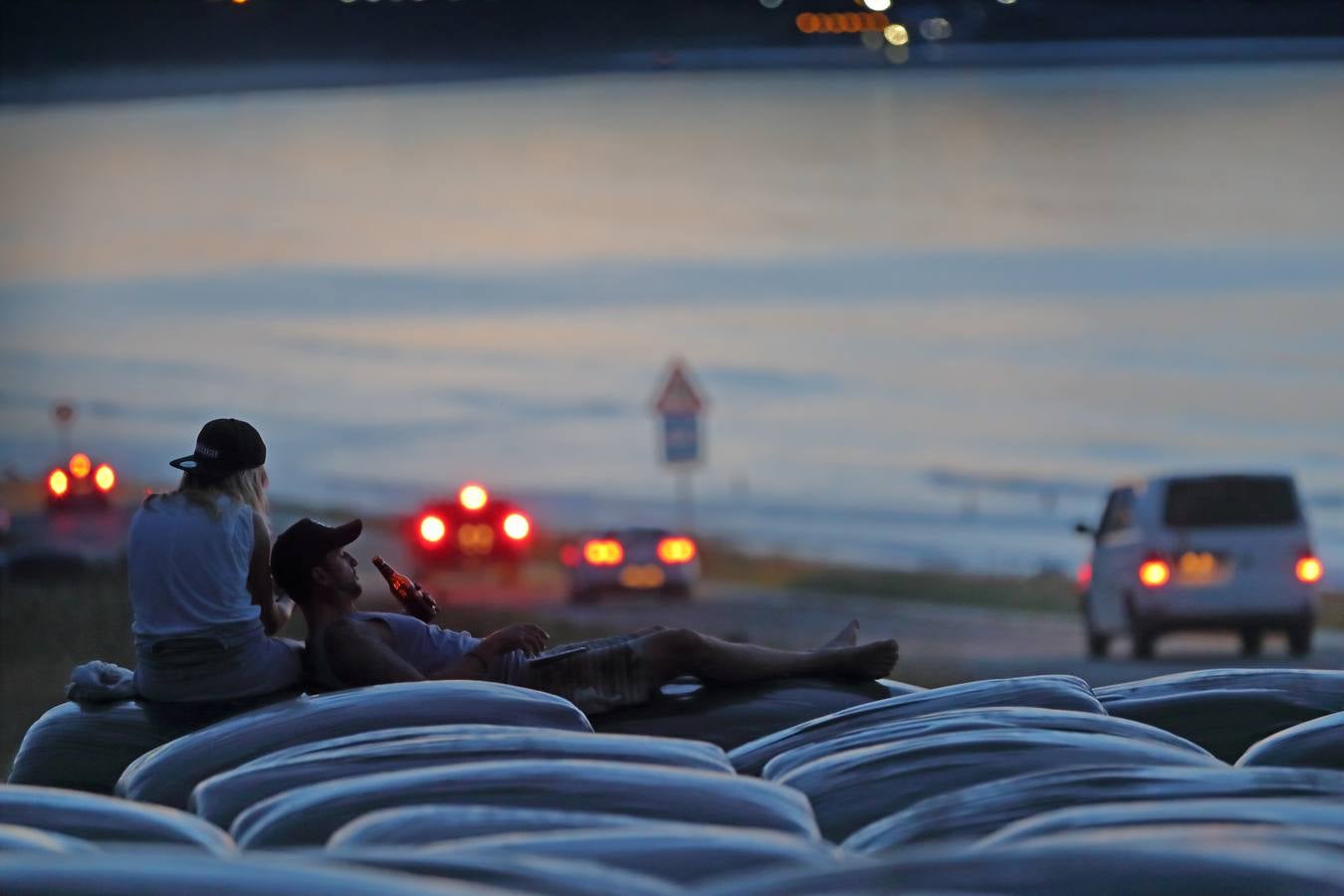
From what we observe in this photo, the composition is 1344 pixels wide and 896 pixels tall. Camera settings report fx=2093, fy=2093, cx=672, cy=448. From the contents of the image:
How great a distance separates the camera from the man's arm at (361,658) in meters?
5.78

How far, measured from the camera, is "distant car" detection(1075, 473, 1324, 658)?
16.8m

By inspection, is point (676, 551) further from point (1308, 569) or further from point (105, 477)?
point (1308, 569)

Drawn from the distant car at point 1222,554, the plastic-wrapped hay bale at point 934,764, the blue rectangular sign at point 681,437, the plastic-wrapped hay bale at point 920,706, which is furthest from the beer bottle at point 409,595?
the blue rectangular sign at point 681,437

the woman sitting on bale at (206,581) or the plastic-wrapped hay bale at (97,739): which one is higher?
the woman sitting on bale at (206,581)

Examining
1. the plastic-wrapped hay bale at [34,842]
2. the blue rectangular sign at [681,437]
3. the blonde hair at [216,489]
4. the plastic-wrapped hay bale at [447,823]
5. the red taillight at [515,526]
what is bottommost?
the red taillight at [515,526]

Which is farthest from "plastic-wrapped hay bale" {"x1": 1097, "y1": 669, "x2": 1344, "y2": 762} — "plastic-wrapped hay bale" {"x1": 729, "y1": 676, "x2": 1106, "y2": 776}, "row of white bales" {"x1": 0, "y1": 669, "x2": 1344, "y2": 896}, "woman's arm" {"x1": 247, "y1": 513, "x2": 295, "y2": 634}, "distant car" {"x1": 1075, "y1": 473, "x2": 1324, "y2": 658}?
"distant car" {"x1": 1075, "y1": 473, "x2": 1324, "y2": 658}

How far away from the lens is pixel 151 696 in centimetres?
589

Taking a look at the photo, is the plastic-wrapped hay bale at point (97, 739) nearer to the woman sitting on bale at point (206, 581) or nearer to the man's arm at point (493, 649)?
the woman sitting on bale at point (206, 581)

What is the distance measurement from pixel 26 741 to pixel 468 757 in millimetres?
1673

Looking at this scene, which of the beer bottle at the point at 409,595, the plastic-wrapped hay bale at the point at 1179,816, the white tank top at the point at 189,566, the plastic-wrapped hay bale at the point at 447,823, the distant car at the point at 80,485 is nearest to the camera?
the plastic-wrapped hay bale at the point at 1179,816

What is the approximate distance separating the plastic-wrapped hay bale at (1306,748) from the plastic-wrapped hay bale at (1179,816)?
26.3 inches

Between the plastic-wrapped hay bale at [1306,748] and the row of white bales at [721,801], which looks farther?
the plastic-wrapped hay bale at [1306,748]

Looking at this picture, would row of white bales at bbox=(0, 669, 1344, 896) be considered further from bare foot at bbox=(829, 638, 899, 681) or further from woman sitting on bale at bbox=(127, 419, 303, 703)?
bare foot at bbox=(829, 638, 899, 681)

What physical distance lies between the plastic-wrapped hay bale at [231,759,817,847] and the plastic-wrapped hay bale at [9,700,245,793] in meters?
1.14
